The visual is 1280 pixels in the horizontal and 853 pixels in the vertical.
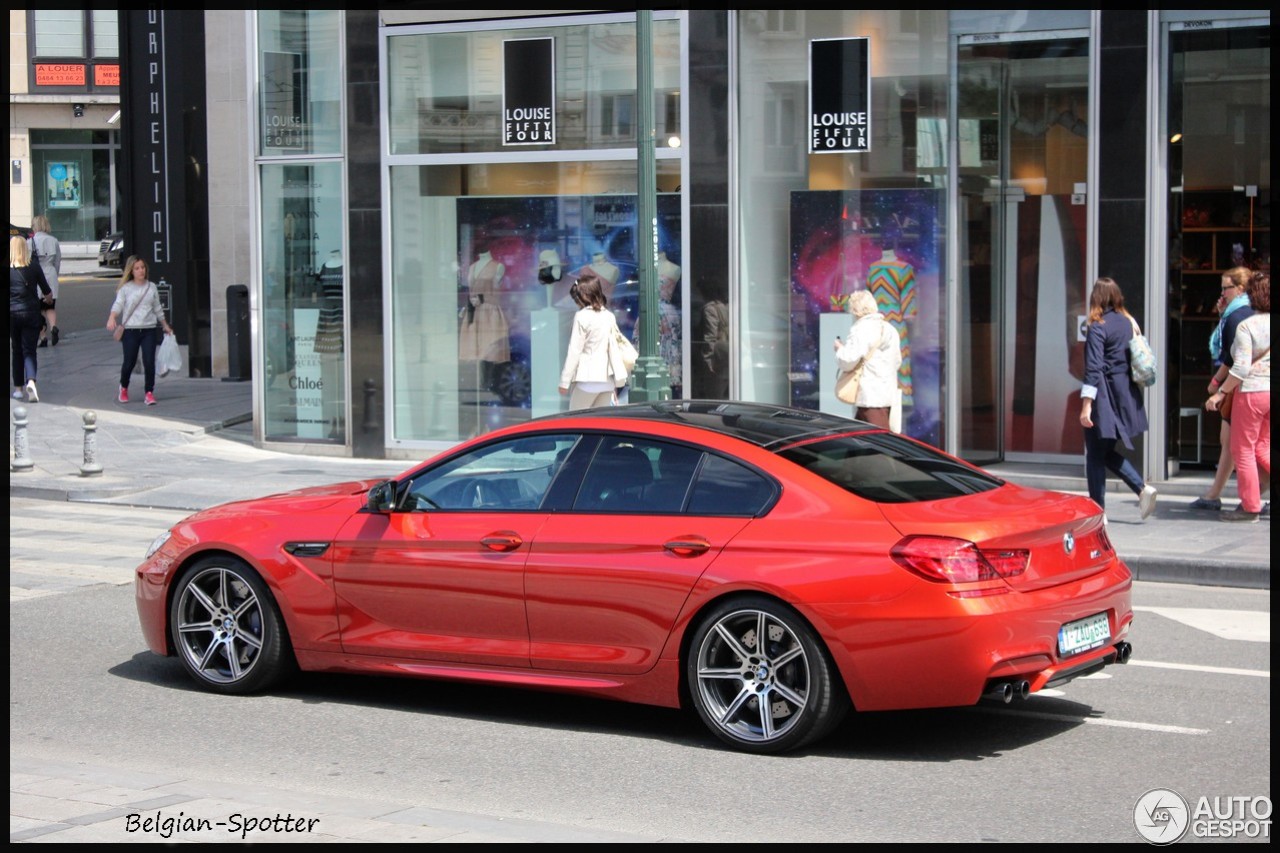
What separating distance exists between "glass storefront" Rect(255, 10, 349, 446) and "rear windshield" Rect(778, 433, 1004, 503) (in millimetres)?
11298

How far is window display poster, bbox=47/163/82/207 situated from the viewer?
58.6m

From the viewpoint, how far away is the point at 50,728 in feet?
24.2

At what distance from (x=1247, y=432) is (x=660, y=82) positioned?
689 cm

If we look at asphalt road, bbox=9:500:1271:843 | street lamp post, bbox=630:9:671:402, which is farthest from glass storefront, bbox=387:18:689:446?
asphalt road, bbox=9:500:1271:843

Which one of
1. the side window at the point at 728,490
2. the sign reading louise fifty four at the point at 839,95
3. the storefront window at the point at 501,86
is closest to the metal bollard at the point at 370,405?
the storefront window at the point at 501,86

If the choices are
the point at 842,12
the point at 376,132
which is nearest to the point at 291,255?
the point at 376,132

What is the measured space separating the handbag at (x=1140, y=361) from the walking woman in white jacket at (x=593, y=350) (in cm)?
424

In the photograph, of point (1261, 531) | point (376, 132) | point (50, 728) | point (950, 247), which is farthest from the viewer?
point (376, 132)

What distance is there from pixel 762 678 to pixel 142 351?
53.4 ft

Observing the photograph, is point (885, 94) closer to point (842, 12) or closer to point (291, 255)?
point (842, 12)

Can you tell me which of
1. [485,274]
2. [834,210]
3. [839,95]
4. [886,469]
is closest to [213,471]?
[485,274]

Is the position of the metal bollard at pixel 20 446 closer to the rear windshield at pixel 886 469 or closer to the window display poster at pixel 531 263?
the window display poster at pixel 531 263

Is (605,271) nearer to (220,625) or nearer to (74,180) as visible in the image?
(220,625)

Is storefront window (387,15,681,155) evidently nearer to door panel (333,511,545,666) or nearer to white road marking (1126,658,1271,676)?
white road marking (1126,658,1271,676)
